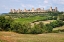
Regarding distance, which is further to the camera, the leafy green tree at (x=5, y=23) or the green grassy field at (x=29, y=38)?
the leafy green tree at (x=5, y=23)

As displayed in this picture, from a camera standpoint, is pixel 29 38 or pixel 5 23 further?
pixel 5 23

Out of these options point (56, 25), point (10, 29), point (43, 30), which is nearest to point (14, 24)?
point (10, 29)

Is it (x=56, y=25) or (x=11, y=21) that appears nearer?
(x=11, y=21)

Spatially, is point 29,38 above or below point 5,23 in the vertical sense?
below

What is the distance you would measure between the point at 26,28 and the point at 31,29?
66.1 inches

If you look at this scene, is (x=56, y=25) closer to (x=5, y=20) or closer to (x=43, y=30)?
(x=43, y=30)

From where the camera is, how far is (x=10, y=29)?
224 feet

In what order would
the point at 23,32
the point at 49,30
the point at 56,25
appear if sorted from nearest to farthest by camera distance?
the point at 23,32 < the point at 49,30 < the point at 56,25

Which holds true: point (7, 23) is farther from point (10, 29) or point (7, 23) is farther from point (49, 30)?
point (49, 30)

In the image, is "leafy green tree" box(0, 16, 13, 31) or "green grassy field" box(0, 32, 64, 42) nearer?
"green grassy field" box(0, 32, 64, 42)

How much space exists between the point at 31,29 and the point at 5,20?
955 centimetres

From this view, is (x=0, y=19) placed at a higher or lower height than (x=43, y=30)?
higher

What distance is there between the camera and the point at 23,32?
Answer: 65812mm

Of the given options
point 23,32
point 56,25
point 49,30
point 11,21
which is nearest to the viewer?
point 23,32
